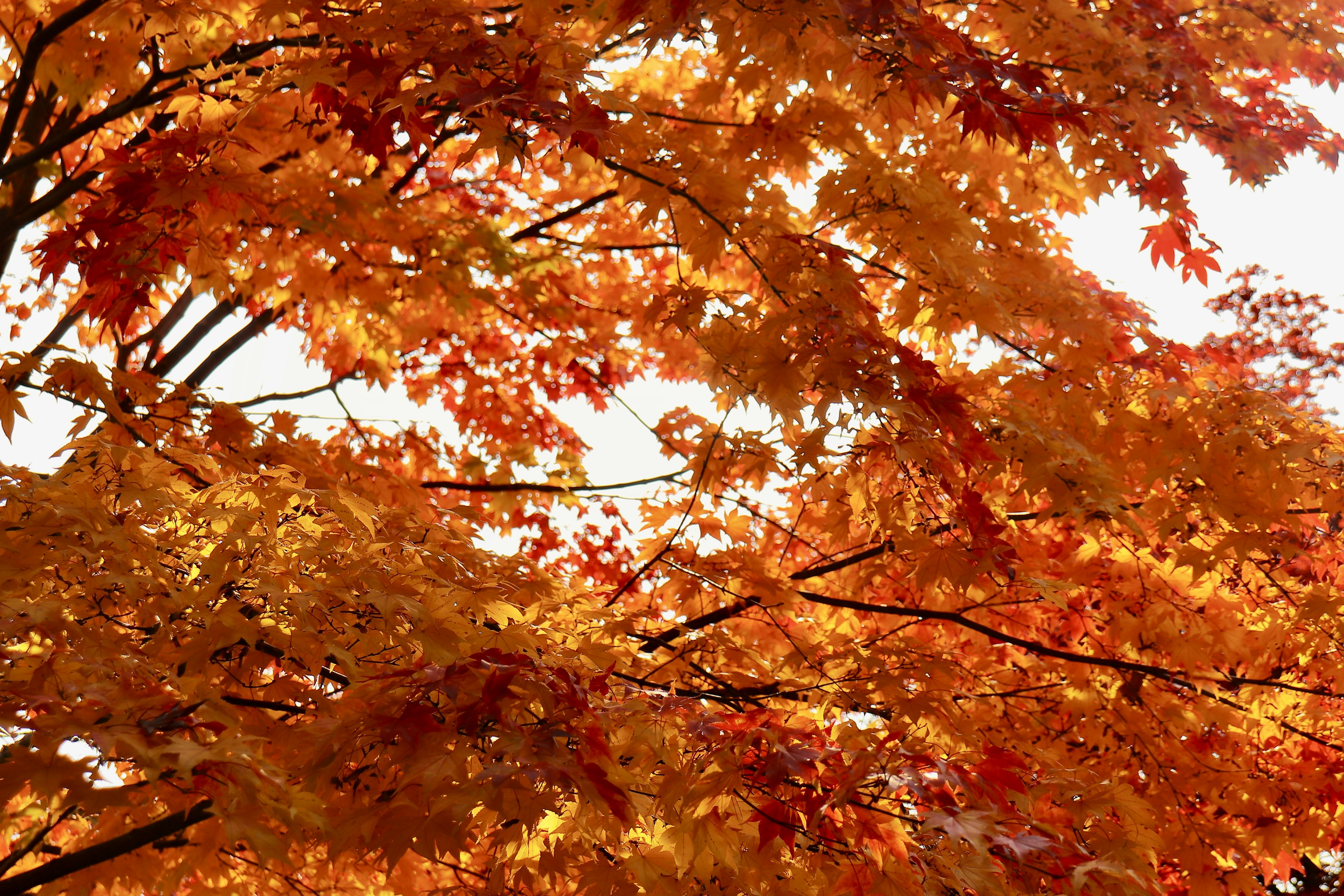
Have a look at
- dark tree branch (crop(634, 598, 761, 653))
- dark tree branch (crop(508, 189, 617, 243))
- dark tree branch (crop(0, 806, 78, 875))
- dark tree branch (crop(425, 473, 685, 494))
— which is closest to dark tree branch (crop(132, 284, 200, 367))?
dark tree branch (crop(425, 473, 685, 494))

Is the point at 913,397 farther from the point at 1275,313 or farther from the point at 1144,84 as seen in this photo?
the point at 1275,313

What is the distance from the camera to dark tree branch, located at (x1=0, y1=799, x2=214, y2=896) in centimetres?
179

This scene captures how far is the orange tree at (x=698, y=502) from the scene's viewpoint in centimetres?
224

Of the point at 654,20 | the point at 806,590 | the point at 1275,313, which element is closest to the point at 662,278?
the point at 806,590

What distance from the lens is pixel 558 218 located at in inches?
257

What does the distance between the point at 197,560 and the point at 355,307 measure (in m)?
3.35

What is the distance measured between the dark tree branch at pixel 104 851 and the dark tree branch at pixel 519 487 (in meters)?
4.06

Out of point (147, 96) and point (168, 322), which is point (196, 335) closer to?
point (168, 322)

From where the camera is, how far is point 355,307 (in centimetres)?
562

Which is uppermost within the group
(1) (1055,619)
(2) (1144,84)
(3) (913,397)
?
(2) (1144,84)

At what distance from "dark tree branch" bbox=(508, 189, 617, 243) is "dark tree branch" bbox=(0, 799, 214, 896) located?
199 inches

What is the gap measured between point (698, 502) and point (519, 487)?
217cm

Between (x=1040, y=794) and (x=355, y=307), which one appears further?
(x=355, y=307)

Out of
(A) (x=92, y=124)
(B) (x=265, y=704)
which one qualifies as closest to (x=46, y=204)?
(A) (x=92, y=124)
